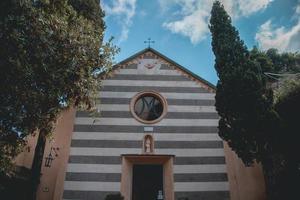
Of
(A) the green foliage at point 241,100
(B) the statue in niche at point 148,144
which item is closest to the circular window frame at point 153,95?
(B) the statue in niche at point 148,144

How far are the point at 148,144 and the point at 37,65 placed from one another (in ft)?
26.4

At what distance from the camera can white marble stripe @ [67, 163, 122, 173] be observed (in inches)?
546

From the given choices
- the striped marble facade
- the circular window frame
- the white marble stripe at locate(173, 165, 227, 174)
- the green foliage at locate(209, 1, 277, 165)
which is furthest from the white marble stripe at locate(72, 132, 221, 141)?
the green foliage at locate(209, 1, 277, 165)

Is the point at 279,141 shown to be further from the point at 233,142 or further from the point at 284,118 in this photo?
the point at 233,142

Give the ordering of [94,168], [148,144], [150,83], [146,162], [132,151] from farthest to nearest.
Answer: [150,83] → [146,162] → [148,144] → [132,151] → [94,168]

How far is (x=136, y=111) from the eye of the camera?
15688 millimetres

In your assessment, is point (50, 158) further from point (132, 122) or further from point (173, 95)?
point (173, 95)

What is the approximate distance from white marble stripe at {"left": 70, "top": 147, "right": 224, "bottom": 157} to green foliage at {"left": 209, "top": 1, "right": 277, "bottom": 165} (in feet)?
6.53

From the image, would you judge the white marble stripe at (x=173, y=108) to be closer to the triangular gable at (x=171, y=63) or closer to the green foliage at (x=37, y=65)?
the triangular gable at (x=171, y=63)

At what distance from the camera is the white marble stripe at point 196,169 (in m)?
14.0

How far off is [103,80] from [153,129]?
4.52m

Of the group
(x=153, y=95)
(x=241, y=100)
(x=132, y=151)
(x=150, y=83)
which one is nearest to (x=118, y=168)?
(x=132, y=151)

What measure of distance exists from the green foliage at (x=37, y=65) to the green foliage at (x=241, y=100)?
6717mm

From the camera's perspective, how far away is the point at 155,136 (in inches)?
583
